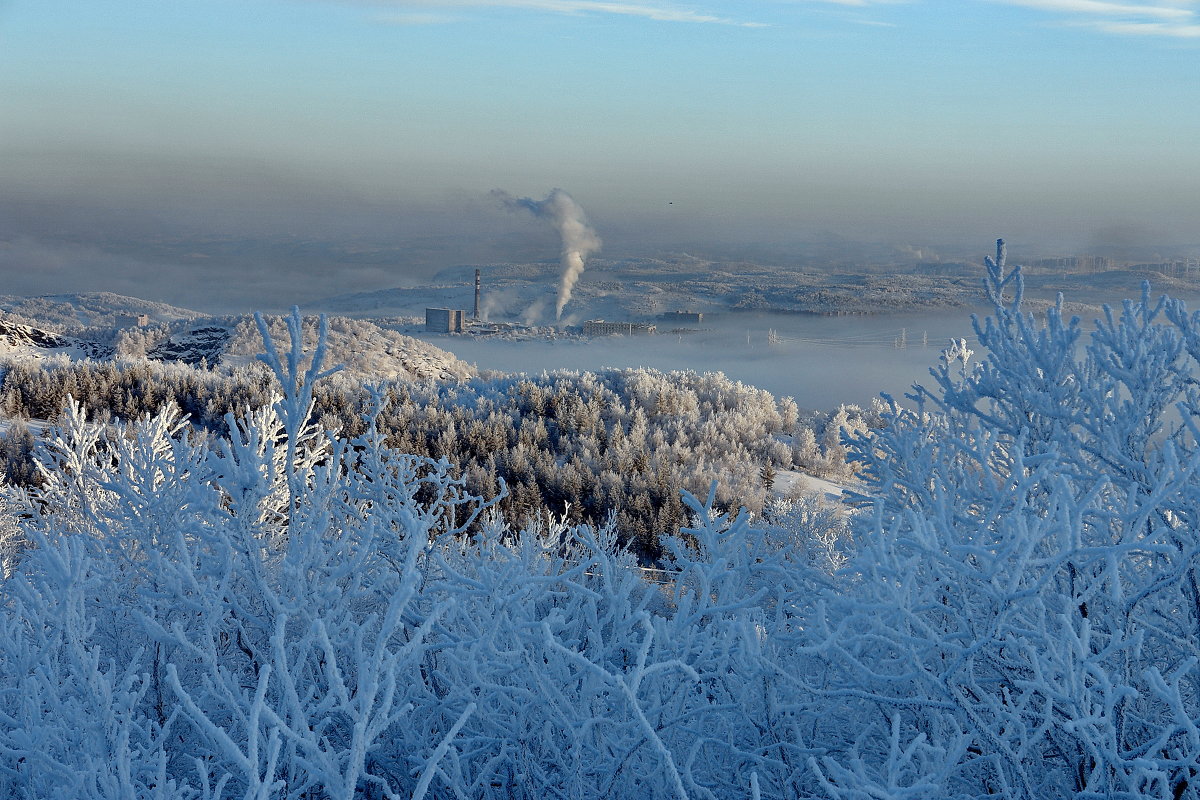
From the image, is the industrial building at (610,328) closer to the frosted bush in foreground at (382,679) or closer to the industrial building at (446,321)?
the industrial building at (446,321)

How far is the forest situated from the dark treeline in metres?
8.06

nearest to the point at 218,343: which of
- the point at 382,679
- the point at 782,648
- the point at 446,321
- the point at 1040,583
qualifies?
the point at 446,321

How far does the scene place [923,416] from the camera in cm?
337

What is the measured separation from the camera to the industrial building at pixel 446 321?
41.8 meters

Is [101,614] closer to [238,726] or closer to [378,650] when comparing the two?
[238,726]

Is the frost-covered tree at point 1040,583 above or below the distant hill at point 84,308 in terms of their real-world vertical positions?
above

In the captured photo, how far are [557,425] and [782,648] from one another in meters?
12.0

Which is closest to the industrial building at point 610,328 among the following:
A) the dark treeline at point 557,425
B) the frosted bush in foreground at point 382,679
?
the dark treeline at point 557,425

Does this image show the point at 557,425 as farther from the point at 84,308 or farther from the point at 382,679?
the point at 84,308

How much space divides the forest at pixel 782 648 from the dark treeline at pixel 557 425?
26.5 feet

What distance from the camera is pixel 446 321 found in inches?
1654

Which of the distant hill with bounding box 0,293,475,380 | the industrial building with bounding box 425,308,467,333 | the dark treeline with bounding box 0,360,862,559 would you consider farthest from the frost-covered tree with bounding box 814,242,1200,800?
the industrial building with bounding box 425,308,467,333

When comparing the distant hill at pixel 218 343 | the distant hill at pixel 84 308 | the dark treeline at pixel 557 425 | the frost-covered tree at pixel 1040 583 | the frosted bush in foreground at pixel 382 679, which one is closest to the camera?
the frost-covered tree at pixel 1040 583

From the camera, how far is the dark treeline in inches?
471
